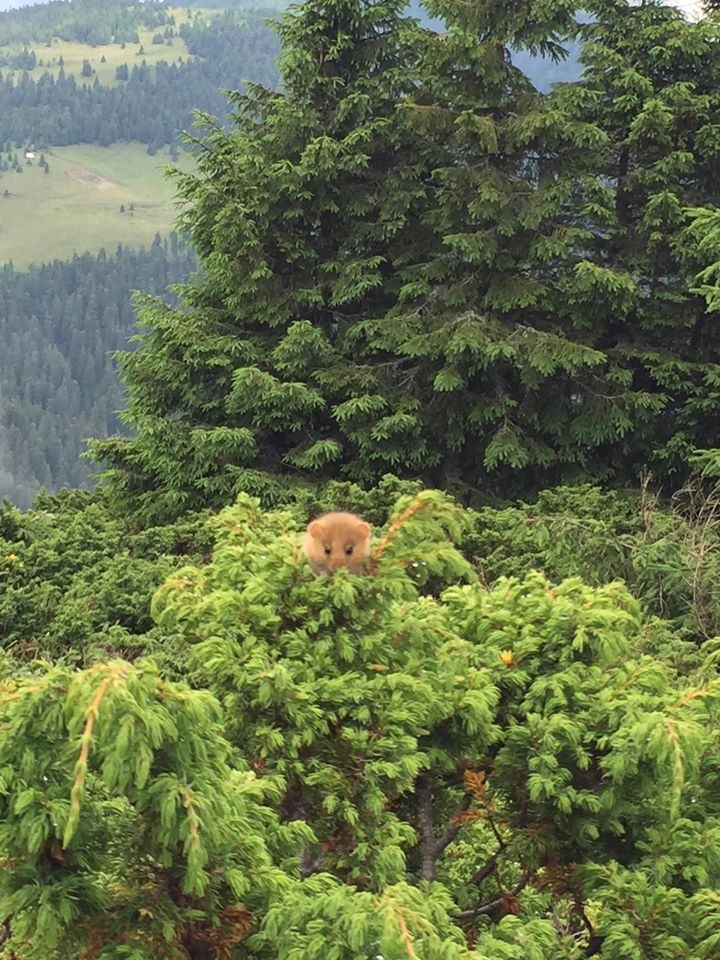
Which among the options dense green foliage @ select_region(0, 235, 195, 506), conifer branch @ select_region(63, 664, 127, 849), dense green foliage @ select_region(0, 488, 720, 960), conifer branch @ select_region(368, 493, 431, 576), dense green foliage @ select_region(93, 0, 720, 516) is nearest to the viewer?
conifer branch @ select_region(63, 664, 127, 849)

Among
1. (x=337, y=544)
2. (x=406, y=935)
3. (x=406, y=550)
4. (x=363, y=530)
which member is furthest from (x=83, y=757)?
(x=363, y=530)

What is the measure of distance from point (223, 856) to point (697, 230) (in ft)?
25.8

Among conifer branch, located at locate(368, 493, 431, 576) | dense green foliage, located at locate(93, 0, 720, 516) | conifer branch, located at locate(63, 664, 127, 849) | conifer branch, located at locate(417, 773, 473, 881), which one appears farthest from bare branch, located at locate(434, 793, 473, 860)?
dense green foliage, located at locate(93, 0, 720, 516)

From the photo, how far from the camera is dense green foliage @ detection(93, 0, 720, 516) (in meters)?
11.9

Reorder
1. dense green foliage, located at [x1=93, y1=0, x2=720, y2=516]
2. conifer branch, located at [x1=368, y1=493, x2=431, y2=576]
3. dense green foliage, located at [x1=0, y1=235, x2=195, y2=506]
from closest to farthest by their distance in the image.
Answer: conifer branch, located at [x1=368, y1=493, x2=431, y2=576] → dense green foliage, located at [x1=93, y1=0, x2=720, y2=516] → dense green foliage, located at [x1=0, y1=235, x2=195, y2=506]

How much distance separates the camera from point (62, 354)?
A: 14275 centimetres

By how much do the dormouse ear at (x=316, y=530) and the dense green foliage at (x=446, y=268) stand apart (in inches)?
318

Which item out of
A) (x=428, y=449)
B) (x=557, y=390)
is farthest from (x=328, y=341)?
(x=557, y=390)

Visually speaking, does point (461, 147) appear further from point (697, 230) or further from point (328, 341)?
point (697, 230)

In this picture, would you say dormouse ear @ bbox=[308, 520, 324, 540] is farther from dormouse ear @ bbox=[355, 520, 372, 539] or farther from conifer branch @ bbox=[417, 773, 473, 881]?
conifer branch @ bbox=[417, 773, 473, 881]

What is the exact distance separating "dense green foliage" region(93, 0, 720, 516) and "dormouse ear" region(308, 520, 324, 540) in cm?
807

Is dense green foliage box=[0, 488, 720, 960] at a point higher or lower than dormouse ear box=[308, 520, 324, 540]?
lower

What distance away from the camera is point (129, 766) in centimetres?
198

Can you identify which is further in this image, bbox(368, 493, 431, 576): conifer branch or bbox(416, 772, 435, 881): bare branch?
bbox(416, 772, 435, 881): bare branch
